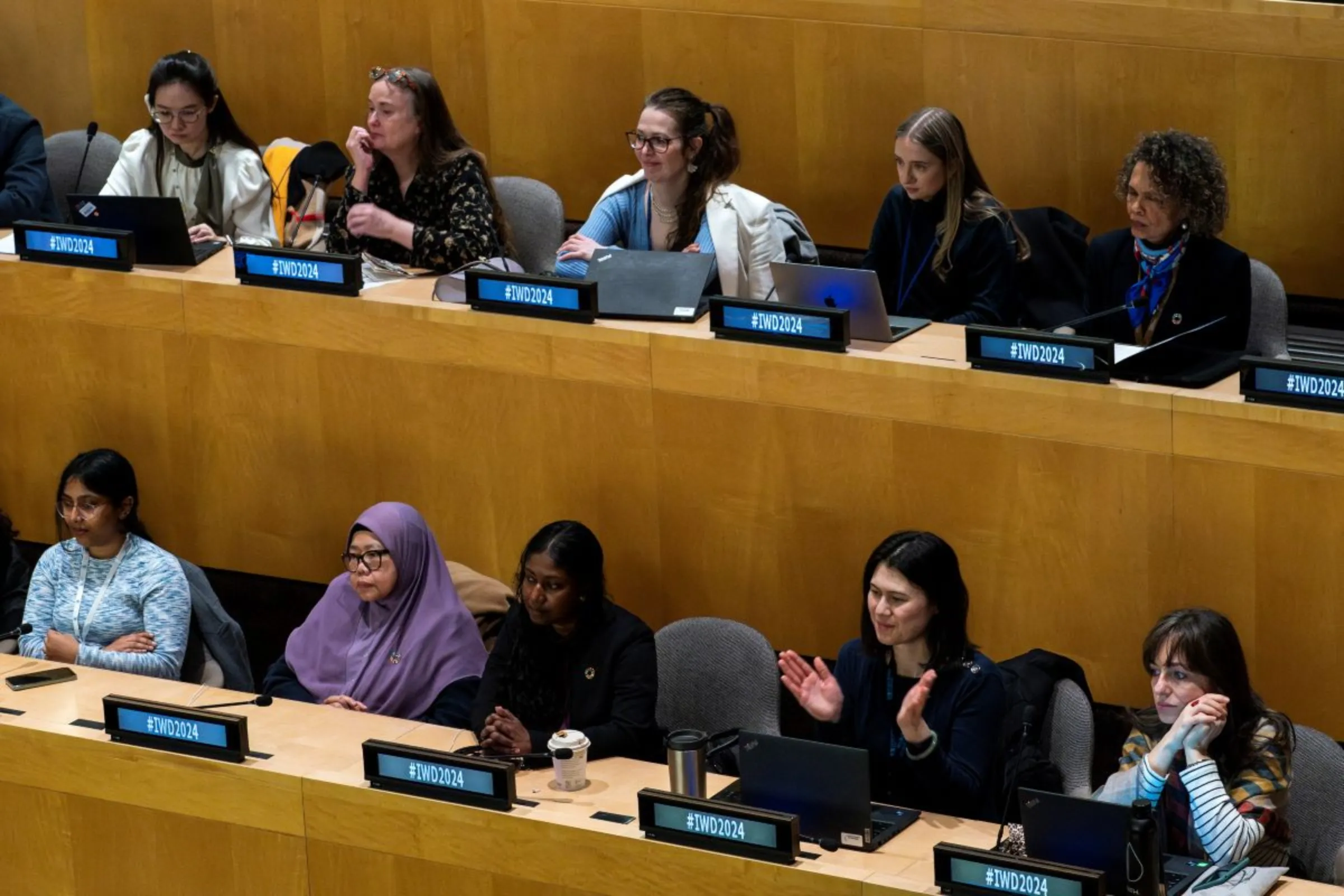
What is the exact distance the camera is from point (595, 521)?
14.7ft

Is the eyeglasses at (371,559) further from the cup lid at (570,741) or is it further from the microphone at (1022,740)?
the microphone at (1022,740)

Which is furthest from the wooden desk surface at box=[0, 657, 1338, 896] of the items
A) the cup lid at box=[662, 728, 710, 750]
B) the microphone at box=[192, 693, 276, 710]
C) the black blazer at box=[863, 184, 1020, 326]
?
the black blazer at box=[863, 184, 1020, 326]

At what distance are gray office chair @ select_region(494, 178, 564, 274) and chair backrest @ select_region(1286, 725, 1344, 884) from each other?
2.28m

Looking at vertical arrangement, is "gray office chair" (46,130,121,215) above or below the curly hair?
above

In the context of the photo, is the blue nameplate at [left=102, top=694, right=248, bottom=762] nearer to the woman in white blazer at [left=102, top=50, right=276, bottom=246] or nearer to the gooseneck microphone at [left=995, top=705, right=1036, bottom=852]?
the gooseneck microphone at [left=995, top=705, right=1036, bottom=852]

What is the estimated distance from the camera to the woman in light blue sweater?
4.45 m

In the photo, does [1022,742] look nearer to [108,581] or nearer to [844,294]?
[844,294]

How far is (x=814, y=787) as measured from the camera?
335cm

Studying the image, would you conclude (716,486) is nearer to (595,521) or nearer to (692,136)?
(595,521)

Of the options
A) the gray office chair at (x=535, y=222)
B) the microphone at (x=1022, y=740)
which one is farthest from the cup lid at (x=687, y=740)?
the gray office chair at (x=535, y=222)

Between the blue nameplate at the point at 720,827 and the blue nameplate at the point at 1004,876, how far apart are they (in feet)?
0.75

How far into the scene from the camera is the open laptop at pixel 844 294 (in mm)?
4176

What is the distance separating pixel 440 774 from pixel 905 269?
1.68 meters

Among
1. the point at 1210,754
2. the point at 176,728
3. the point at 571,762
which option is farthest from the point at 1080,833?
the point at 176,728
